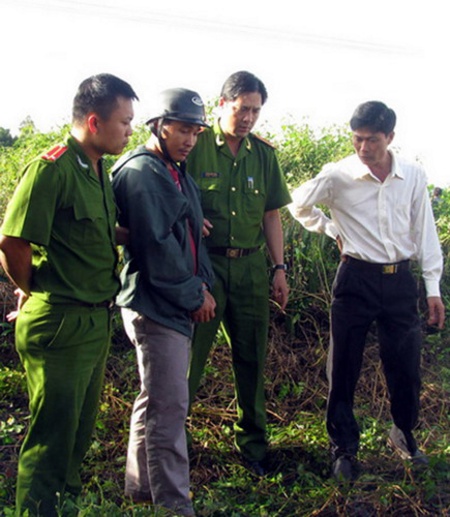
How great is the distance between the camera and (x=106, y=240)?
299 centimetres

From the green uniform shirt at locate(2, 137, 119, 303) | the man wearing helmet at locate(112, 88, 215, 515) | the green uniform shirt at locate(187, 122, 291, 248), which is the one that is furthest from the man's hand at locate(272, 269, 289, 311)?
the green uniform shirt at locate(2, 137, 119, 303)

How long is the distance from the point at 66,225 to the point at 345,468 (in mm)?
2079

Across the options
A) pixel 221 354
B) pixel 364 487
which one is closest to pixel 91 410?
pixel 364 487

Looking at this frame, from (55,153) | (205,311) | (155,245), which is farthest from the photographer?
(205,311)

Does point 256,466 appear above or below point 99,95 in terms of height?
below

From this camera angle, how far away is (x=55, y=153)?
9.27ft

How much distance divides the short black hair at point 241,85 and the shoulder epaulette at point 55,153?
1294mm

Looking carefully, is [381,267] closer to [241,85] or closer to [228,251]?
[228,251]

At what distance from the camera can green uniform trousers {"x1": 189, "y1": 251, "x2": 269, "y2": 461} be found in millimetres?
3879

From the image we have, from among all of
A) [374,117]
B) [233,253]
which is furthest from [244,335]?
[374,117]

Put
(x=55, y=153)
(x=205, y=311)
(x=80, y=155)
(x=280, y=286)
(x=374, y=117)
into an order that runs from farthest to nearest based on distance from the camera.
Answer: (x=280, y=286)
(x=374, y=117)
(x=205, y=311)
(x=80, y=155)
(x=55, y=153)

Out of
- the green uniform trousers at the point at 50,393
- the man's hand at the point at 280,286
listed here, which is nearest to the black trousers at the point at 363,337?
the man's hand at the point at 280,286

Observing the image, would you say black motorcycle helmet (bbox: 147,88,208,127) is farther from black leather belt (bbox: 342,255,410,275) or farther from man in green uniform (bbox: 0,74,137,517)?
black leather belt (bbox: 342,255,410,275)

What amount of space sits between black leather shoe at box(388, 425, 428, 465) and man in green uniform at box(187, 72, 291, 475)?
0.77 metres
